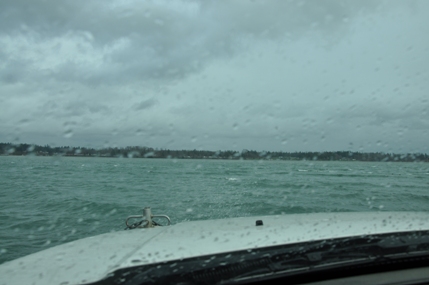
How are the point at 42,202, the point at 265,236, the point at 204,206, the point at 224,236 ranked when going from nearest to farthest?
1. the point at 265,236
2. the point at 224,236
3. the point at 204,206
4. the point at 42,202

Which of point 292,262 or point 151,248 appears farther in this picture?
point 151,248

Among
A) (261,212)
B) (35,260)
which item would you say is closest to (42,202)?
(261,212)

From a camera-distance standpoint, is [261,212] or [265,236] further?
[261,212]

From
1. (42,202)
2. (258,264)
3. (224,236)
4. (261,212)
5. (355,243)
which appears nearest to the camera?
(258,264)

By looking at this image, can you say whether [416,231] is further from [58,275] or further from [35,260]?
[35,260]

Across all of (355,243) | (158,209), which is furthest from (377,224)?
(158,209)

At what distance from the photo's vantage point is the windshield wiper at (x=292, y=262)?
243 centimetres

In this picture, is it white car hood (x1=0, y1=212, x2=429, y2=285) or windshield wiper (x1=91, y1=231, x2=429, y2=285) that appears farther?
white car hood (x1=0, y1=212, x2=429, y2=285)

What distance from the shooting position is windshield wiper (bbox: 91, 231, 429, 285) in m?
2.43

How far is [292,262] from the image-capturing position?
2568 millimetres

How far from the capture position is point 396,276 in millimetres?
2561

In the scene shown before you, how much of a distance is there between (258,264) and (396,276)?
0.88 meters

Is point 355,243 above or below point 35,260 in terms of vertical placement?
above

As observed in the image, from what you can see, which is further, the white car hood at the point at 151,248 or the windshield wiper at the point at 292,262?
the white car hood at the point at 151,248
